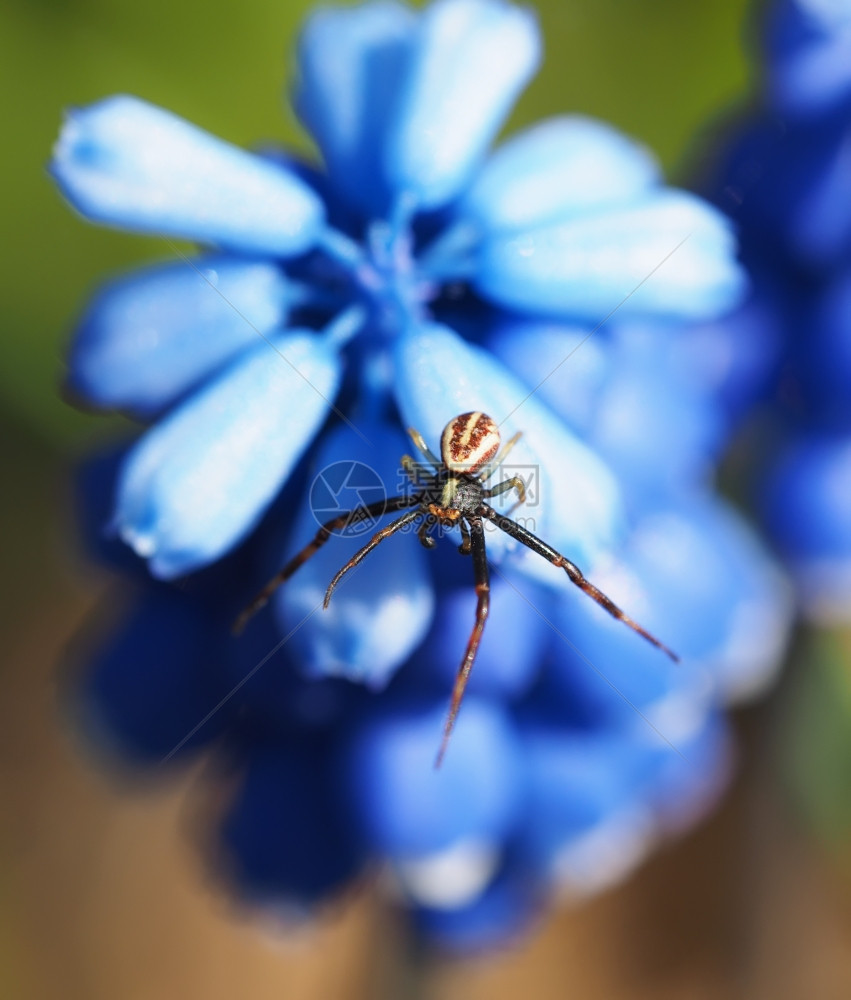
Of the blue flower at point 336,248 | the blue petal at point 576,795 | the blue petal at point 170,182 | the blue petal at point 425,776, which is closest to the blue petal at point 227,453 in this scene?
the blue flower at point 336,248

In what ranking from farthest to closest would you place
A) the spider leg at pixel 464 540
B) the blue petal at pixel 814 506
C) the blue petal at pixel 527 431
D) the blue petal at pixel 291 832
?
the blue petal at pixel 814 506, the blue petal at pixel 291 832, the spider leg at pixel 464 540, the blue petal at pixel 527 431

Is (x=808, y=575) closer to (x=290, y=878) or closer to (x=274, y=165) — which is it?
(x=290, y=878)

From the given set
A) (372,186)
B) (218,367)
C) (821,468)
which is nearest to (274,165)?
(372,186)

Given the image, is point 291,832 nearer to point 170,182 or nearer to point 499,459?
point 499,459

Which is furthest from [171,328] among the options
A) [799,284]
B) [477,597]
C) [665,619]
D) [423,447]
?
[799,284]

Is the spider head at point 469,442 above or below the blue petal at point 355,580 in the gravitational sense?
above

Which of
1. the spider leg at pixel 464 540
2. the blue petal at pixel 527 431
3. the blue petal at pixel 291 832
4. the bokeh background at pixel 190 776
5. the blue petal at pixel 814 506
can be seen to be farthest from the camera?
the bokeh background at pixel 190 776

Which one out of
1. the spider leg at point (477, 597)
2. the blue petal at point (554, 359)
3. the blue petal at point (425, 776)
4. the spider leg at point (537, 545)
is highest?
the blue petal at point (554, 359)

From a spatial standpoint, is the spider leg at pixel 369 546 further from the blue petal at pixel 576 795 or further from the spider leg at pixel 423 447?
the blue petal at pixel 576 795
